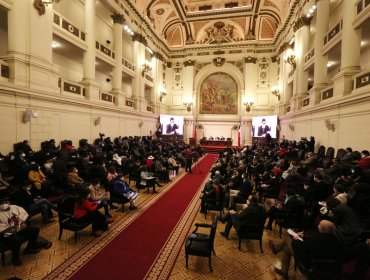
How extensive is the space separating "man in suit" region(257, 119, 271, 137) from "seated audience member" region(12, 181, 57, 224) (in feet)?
52.6

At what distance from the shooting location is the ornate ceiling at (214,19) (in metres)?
17.9

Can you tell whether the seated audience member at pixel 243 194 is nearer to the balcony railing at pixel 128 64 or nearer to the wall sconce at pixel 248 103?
the balcony railing at pixel 128 64

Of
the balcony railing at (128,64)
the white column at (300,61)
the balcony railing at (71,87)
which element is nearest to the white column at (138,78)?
the balcony railing at (128,64)

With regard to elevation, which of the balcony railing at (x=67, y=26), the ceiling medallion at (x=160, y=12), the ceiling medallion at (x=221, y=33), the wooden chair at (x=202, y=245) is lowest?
the wooden chair at (x=202, y=245)

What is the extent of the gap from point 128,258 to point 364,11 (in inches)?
399

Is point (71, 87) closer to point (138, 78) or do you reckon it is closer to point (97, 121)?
point (97, 121)

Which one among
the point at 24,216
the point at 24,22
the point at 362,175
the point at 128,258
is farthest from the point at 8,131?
the point at 362,175

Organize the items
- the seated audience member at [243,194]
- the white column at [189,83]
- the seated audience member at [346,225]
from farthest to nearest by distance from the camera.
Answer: the white column at [189,83] → the seated audience member at [243,194] → the seated audience member at [346,225]

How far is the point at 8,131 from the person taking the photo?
286 inches

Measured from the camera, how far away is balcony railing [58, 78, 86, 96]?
957 cm

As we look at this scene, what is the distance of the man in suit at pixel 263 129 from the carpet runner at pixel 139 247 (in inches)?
511

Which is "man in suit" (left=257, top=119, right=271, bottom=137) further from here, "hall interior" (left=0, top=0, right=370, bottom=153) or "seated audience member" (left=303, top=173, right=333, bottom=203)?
"seated audience member" (left=303, top=173, right=333, bottom=203)

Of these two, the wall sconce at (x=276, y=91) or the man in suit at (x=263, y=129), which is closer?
the man in suit at (x=263, y=129)

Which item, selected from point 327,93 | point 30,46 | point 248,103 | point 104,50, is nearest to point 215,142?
point 248,103
